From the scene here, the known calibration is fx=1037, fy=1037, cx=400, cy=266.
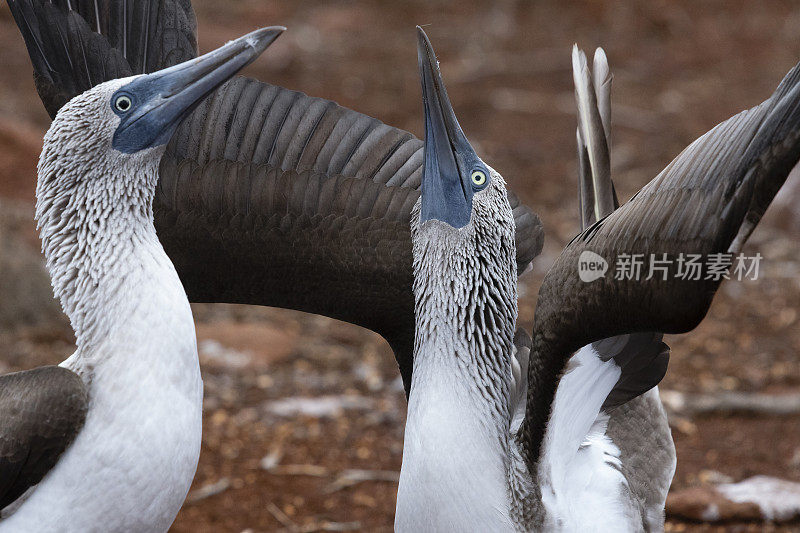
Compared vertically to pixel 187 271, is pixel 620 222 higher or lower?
higher

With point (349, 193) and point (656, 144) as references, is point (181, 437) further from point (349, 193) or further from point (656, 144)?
point (656, 144)

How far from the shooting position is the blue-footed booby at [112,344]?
135 inches

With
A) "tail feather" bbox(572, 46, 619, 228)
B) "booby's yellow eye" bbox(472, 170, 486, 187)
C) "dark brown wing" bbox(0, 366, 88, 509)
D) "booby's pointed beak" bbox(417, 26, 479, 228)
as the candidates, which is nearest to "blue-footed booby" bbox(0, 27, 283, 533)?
"dark brown wing" bbox(0, 366, 88, 509)

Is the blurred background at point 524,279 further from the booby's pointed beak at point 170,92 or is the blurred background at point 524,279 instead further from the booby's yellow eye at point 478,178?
the booby's pointed beak at point 170,92

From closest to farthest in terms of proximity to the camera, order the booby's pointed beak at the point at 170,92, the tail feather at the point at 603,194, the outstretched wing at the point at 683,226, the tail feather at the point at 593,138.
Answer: the outstretched wing at the point at 683,226, the booby's pointed beak at the point at 170,92, the tail feather at the point at 603,194, the tail feather at the point at 593,138

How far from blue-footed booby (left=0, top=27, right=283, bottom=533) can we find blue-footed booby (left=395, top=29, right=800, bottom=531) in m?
0.81

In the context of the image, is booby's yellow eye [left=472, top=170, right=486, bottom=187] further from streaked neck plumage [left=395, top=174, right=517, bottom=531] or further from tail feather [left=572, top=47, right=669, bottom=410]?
tail feather [left=572, top=47, right=669, bottom=410]

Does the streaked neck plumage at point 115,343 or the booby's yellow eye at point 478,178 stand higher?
the booby's yellow eye at point 478,178

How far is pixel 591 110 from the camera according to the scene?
4234 mm

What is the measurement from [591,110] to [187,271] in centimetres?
184

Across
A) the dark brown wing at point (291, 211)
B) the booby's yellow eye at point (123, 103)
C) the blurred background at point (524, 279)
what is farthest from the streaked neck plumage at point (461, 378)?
the blurred background at point (524, 279)

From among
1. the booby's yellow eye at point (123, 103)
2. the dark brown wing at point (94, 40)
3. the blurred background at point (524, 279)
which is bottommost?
the blurred background at point (524, 279)

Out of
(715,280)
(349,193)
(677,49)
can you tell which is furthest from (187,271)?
(677,49)

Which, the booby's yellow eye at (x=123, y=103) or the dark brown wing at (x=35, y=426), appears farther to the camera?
the booby's yellow eye at (x=123, y=103)
